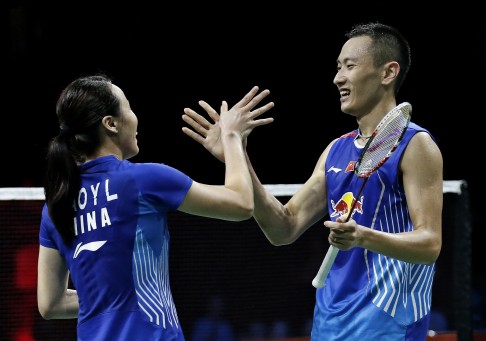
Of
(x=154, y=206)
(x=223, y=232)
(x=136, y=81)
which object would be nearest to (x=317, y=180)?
(x=154, y=206)

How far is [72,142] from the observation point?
98.3 inches

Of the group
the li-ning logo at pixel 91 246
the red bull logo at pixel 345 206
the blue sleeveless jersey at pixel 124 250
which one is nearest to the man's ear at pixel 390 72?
the red bull logo at pixel 345 206

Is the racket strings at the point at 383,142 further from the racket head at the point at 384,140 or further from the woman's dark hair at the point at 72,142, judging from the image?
→ the woman's dark hair at the point at 72,142

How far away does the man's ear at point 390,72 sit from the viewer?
10.2 feet

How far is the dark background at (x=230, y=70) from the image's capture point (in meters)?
7.29

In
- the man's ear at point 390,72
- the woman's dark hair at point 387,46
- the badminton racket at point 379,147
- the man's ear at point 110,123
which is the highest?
the woman's dark hair at point 387,46

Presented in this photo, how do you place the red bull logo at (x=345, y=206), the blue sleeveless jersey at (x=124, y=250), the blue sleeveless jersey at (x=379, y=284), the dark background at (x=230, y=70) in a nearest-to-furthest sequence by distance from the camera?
the blue sleeveless jersey at (x=124, y=250) → the blue sleeveless jersey at (x=379, y=284) → the red bull logo at (x=345, y=206) → the dark background at (x=230, y=70)

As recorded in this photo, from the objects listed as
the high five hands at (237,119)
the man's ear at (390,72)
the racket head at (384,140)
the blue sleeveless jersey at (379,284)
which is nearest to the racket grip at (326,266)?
the blue sleeveless jersey at (379,284)

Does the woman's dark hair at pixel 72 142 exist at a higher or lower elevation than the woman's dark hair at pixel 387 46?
lower

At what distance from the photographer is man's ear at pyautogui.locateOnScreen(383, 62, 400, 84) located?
3105 mm

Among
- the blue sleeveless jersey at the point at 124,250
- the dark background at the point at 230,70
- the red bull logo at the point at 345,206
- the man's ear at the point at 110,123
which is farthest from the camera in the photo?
the dark background at the point at 230,70

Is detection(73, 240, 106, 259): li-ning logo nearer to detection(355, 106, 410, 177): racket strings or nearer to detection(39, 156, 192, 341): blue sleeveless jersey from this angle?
detection(39, 156, 192, 341): blue sleeveless jersey

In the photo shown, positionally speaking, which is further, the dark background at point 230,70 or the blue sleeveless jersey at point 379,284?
the dark background at point 230,70

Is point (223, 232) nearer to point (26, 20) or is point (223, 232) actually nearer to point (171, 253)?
point (171, 253)
